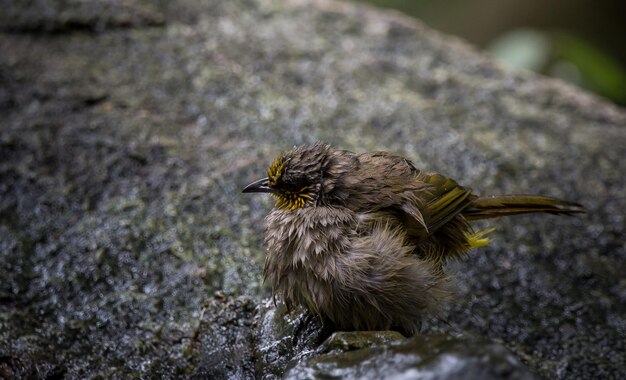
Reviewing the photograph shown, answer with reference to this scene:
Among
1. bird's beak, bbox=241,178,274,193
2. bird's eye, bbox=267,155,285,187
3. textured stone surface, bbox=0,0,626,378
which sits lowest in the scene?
textured stone surface, bbox=0,0,626,378

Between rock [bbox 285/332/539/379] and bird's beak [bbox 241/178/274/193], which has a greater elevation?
rock [bbox 285/332/539/379]

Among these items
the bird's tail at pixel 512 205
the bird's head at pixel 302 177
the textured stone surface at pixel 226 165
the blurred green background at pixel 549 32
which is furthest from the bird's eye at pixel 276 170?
the blurred green background at pixel 549 32

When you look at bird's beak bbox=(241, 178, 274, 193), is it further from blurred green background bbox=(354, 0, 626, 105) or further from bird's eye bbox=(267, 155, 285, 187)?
blurred green background bbox=(354, 0, 626, 105)

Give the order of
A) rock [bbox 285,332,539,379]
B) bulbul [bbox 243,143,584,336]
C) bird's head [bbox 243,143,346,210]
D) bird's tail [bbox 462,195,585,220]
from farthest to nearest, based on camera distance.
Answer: bird's tail [bbox 462,195,585,220], bird's head [bbox 243,143,346,210], bulbul [bbox 243,143,584,336], rock [bbox 285,332,539,379]

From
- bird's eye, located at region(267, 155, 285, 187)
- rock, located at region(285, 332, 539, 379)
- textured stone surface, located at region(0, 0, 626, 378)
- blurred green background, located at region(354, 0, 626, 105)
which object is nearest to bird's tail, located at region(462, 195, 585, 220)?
textured stone surface, located at region(0, 0, 626, 378)

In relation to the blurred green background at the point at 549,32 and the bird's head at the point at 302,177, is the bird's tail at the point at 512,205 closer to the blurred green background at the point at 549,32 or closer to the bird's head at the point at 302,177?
the bird's head at the point at 302,177

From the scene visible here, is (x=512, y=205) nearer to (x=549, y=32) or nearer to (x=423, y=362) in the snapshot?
(x=423, y=362)

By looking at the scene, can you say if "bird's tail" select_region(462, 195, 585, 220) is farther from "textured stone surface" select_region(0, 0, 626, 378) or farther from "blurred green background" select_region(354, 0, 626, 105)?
"blurred green background" select_region(354, 0, 626, 105)

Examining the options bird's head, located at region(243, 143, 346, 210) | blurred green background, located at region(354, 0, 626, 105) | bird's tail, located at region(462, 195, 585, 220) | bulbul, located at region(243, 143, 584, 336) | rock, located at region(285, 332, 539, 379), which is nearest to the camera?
rock, located at region(285, 332, 539, 379)

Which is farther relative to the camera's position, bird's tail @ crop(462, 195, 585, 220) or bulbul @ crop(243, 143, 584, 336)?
bird's tail @ crop(462, 195, 585, 220)
